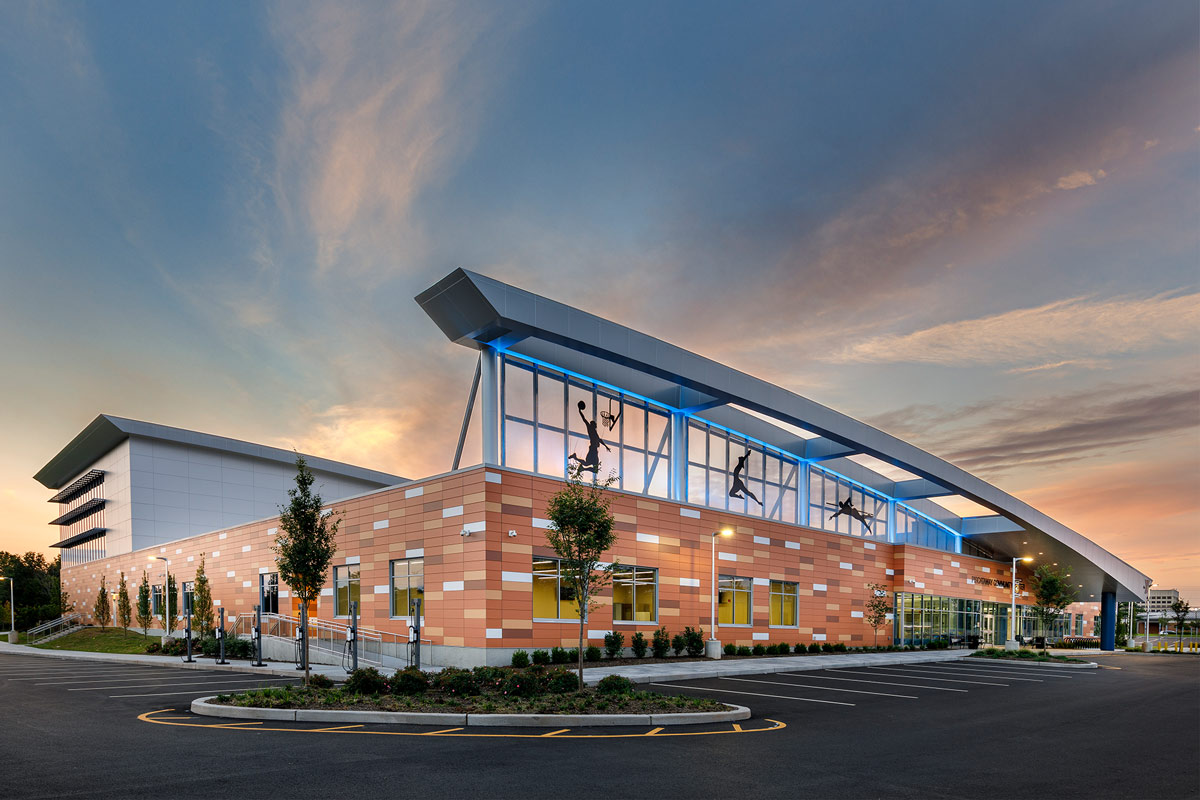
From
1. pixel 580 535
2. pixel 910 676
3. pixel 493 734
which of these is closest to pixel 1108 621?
pixel 910 676

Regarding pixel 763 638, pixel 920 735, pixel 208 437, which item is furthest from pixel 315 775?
pixel 208 437

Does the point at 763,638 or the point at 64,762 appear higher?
the point at 64,762

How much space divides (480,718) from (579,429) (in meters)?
19.1

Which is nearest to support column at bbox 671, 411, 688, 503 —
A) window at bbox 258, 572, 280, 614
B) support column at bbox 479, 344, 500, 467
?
support column at bbox 479, 344, 500, 467

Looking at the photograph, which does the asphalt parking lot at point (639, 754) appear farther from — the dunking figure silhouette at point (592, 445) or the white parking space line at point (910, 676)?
the dunking figure silhouette at point (592, 445)

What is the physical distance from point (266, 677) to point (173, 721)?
9685 mm

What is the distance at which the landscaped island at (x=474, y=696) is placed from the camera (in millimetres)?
13781

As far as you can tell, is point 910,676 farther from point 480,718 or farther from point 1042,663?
point 480,718

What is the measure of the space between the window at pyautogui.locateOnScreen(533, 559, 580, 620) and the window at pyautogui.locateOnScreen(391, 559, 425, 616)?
12.8ft

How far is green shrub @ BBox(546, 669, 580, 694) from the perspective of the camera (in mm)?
15695

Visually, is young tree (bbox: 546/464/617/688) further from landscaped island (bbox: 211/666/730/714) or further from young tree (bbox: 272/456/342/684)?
young tree (bbox: 272/456/342/684)

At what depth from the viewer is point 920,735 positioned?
42.8 feet

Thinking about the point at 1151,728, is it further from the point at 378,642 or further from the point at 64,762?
the point at 378,642

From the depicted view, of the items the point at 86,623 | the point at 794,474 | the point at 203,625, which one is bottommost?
the point at 86,623
